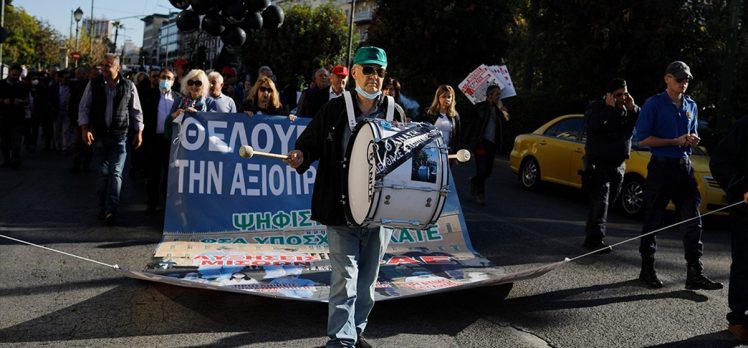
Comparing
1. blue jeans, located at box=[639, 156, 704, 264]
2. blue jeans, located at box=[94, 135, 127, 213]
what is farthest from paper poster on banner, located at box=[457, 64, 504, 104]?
blue jeans, located at box=[639, 156, 704, 264]

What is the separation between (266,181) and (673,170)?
12.7 feet

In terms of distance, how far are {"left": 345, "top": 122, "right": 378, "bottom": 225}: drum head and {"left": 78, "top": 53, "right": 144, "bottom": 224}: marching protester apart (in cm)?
522

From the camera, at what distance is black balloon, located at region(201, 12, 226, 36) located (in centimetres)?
1603

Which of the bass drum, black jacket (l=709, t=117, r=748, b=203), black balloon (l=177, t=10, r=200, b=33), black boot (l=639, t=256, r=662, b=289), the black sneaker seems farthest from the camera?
black balloon (l=177, t=10, r=200, b=33)

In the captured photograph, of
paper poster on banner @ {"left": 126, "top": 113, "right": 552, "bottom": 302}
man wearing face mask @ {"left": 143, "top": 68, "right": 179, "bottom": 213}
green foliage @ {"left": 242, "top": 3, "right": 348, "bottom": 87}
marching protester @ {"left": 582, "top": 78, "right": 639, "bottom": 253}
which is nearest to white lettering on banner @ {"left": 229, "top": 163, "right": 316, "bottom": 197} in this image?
paper poster on banner @ {"left": 126, "top": 113, "right": 552, "bottom": 302}

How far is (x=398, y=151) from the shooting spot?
4133 millimetres

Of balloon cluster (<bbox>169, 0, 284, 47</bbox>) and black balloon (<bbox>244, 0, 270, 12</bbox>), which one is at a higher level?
black balloon (<bbox>244, 0, 270, 12</bbox>)

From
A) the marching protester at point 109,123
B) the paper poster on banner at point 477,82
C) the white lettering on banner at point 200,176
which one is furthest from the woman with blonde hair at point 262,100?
the paper poster on banner at point 477,82

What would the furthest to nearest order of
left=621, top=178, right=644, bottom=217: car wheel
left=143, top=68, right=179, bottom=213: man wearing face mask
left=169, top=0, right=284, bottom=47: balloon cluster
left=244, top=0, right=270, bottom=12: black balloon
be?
left=244, top=0, right=270, bottom=12: black balloon, left=169, top=0, right=284, bottom=47: balloon cluster, left=621, top=178, right=644, bottom=217: car wheel, left=143, top=68, right=179, bottom=213: man wearing face mask

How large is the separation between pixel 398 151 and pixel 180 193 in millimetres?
Result: 4109

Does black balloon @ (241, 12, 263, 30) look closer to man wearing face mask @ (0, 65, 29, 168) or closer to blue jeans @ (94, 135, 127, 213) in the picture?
man wearing face mask @ (0, 65, 29, 168)

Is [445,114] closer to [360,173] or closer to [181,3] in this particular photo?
[360,173]

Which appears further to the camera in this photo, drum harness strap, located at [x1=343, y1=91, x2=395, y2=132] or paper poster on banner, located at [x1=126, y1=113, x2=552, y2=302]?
paper poster on banner, located at [x1=126, y1=113, x2=552, y2=302]

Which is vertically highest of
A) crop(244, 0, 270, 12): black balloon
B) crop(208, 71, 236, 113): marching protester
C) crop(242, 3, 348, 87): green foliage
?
crop(242, 3, 348, 87): green foliage
